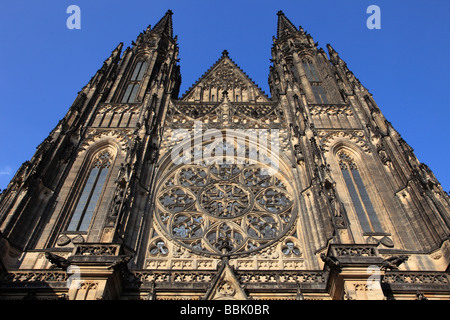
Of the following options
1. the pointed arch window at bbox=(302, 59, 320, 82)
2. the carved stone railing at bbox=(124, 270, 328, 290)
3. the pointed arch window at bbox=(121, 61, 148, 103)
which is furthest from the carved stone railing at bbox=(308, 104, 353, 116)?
the carved stone railing at bbox=(124, 270, 328, 290)

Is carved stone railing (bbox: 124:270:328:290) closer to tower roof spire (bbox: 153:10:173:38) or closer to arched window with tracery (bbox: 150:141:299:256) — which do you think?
arched window with tracery (bbox: 150:141:299:256)

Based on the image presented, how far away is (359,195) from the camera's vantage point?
15.4 m

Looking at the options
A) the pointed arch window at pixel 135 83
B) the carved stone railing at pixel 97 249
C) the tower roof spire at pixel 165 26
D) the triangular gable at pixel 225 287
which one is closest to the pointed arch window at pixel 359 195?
the triangular gable at pixel 225 287

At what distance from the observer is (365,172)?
640 inches

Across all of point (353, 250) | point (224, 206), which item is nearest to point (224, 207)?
point (224, 206)

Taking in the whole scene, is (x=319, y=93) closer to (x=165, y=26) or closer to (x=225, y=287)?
(x=225, y=287)

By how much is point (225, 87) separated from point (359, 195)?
1024cm

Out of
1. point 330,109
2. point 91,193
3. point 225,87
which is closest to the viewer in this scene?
point 91,193

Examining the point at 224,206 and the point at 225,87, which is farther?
the point at 225,87

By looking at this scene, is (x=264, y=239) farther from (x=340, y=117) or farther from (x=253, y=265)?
(x=340, y=117)

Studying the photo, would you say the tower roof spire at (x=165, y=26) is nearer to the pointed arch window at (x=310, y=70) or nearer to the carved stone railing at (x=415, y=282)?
the pointed arch window at (x=310, y=70)

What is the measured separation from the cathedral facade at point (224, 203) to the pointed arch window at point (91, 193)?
2.3 inches
